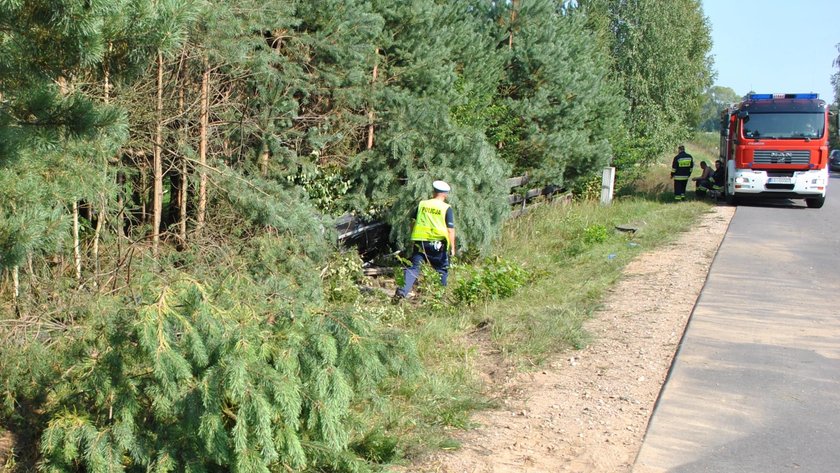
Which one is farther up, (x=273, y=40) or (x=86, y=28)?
(x=273, y=40)

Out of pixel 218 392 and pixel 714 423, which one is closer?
pixel 218 392

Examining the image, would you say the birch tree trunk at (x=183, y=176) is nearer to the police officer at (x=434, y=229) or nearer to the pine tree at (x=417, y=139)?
the pine tree at (x=417, y=139)

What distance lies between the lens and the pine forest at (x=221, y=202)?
461 centimetres

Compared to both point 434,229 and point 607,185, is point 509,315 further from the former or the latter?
point 607,185

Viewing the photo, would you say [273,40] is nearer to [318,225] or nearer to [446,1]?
[318,225]

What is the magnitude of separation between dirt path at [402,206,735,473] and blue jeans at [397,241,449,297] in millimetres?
2101

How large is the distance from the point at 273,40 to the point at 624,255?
6.87 metres

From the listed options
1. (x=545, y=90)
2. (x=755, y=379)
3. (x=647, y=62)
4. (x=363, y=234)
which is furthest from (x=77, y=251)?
(x=647, y=62)

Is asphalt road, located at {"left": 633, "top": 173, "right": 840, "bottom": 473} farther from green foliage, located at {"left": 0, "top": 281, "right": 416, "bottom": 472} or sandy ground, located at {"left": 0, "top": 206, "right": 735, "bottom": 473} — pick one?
green foliage, located at {"left": 0, "top": 281, "right": 416, "bottom": 472}

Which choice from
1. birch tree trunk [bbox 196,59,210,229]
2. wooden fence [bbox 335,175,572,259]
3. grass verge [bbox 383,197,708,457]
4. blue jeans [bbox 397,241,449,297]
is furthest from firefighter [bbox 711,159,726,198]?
birch tree trunk [bbox 196,59,210,229]

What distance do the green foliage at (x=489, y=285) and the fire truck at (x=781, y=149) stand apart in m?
12.9

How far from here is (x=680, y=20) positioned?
116ft

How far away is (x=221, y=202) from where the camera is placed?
846cm

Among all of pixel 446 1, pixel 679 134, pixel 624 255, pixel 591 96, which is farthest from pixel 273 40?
pixel 679 134
